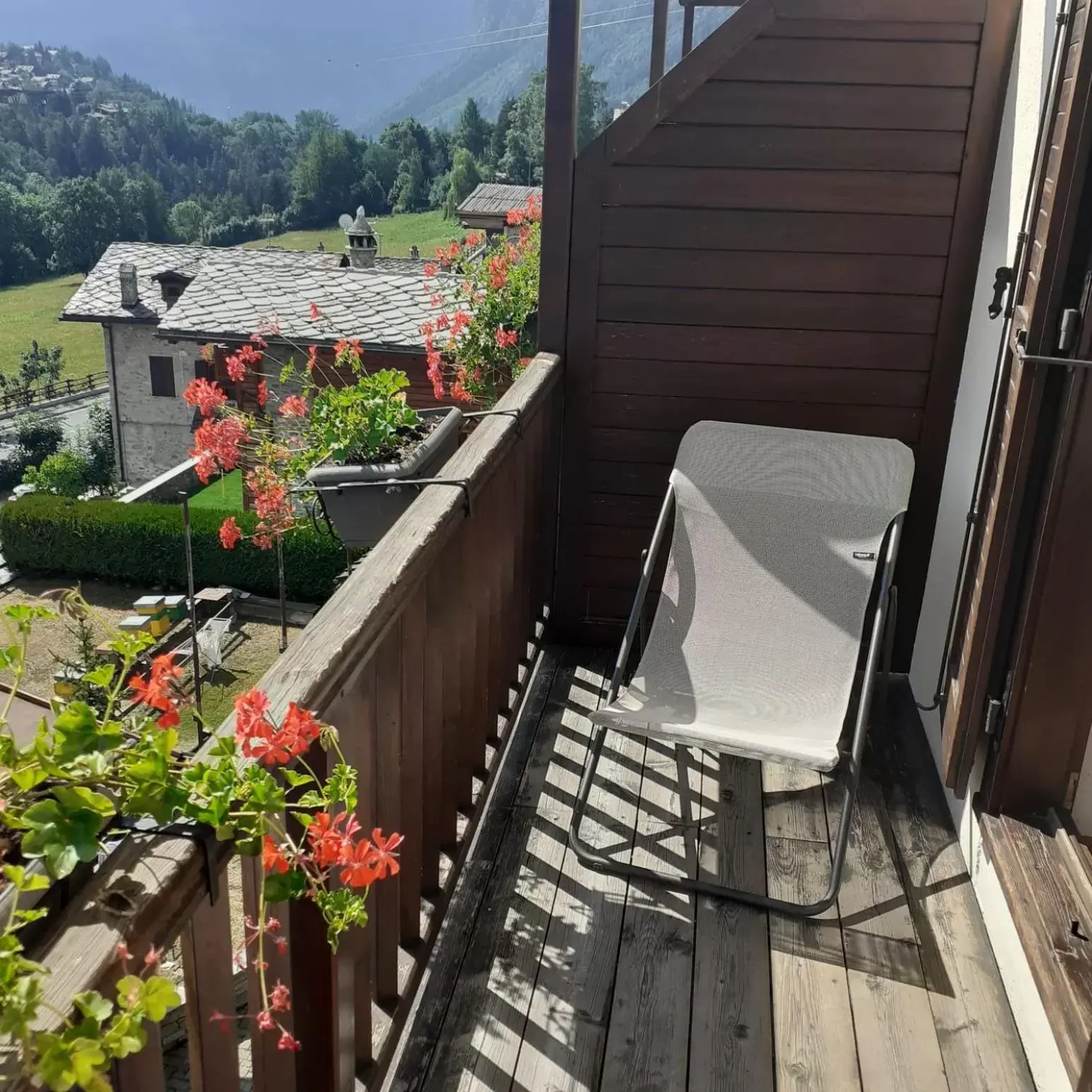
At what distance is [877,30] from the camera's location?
265 centimetres

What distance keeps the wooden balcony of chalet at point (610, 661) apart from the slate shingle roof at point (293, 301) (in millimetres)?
9998

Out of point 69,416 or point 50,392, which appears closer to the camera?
point 69,416

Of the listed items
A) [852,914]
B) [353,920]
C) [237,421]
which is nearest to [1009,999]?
[852,914]

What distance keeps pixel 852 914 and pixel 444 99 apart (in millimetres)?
73668

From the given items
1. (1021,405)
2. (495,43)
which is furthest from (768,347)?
(495,43)

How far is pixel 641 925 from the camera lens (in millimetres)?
2162

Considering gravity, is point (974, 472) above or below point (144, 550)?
above

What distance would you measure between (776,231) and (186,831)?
238 centimetres

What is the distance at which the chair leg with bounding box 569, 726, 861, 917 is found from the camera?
2.15 m

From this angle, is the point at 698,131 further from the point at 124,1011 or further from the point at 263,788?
the point at 124,1011

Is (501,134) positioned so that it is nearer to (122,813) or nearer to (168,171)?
(168,171)

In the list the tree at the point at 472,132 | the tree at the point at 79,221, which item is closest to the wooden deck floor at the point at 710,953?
the tree at the point at 472,132

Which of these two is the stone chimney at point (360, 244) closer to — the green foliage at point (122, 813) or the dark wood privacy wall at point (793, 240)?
the dark wood privacy wall at point (793, 240)

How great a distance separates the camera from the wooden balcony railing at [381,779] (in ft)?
2.94
